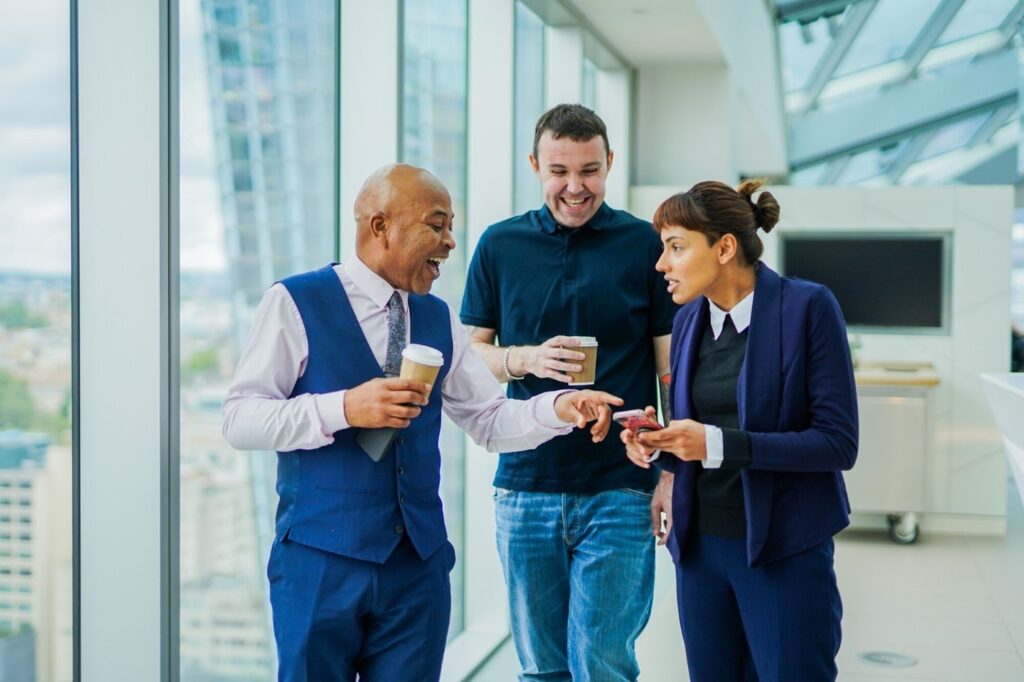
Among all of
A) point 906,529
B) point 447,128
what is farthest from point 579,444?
point 906,529

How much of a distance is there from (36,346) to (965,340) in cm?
637

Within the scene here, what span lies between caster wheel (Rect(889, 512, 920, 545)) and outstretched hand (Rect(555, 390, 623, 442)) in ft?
17.7

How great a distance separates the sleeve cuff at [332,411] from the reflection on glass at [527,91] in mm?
3649

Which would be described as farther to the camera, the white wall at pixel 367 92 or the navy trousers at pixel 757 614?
the white wall at pixel 367 92

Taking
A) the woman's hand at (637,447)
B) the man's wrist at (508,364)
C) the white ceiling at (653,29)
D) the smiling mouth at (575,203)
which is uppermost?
the white ceiling at (653,29)

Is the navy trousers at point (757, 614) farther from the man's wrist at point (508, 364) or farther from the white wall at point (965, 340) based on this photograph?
the white wall at point (965, 340)

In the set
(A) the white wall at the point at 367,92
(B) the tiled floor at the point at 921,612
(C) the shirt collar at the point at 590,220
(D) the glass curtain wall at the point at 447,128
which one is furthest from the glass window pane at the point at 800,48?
(C) the shirt collar at the point at 590,220

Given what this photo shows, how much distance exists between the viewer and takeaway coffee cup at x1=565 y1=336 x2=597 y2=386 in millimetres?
2502

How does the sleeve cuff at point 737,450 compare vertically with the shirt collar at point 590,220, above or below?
below

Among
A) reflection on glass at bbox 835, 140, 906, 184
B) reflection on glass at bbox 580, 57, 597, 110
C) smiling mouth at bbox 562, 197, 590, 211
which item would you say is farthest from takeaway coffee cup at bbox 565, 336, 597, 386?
reflection on glass at bbox 835, 140, 906, 184

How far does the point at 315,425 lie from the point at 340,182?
183 cm

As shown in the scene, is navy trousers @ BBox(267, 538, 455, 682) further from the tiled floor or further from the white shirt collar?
the tiled floor

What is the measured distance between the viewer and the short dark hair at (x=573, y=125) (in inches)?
105

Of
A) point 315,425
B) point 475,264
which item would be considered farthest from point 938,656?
point 315,425
